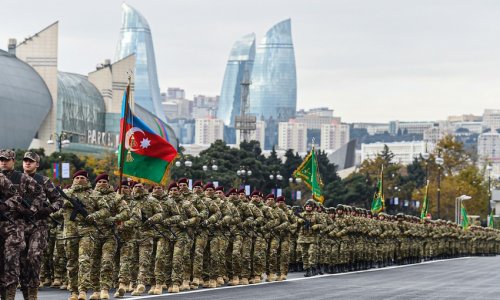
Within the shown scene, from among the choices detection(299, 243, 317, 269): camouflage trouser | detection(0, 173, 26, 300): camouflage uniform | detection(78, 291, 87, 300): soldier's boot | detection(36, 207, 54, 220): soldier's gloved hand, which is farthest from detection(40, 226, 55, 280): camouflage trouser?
detection(299, 243, 317, 269): camouflage trouser

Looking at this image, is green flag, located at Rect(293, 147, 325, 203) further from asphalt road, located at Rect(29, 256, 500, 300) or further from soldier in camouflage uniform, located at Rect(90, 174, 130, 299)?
soldier in camouflage uniform, located at Rect(90, 174, 130, 299)

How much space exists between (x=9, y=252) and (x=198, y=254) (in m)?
8.24

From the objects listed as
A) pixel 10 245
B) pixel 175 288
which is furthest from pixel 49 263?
pixel 10 245

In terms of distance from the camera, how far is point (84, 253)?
18.8m

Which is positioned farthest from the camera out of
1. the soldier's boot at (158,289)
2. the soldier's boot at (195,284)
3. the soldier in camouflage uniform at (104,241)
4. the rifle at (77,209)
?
the soldier's boot at (195,284)

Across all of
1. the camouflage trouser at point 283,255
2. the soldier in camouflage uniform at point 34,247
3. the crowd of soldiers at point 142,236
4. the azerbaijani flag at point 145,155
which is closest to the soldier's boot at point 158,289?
the crowd of soldiers at point 142,236

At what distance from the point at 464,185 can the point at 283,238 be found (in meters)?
87.6

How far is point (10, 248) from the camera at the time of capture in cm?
1547

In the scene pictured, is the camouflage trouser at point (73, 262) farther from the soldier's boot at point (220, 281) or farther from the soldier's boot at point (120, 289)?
the soldier's boot at point (220, 281)

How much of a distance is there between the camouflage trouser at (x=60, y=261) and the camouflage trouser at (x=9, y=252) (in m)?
6.62

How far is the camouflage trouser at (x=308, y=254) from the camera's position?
31.1m

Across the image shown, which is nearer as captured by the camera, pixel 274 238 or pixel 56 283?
pixel 56 283

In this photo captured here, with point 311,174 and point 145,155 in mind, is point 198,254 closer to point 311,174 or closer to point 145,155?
point 145,155

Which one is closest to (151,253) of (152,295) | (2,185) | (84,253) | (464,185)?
(152,295)
